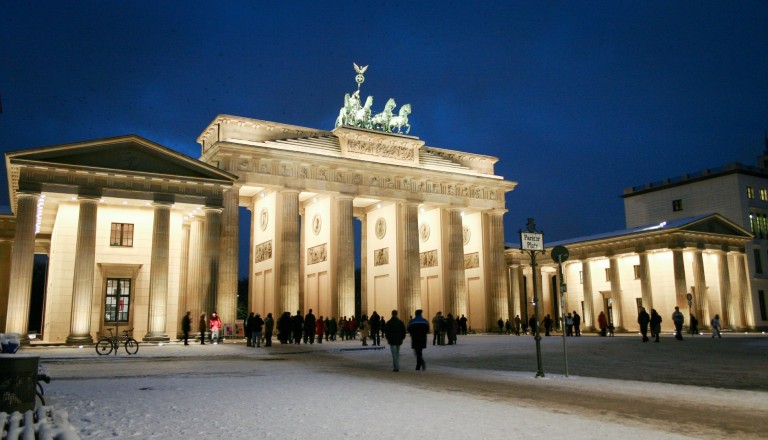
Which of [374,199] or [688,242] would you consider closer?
[374,199]

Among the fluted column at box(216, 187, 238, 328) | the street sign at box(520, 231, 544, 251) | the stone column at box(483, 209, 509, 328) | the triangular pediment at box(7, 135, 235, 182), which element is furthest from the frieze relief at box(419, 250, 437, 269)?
the street sign at box(520, 231, 544, 251)

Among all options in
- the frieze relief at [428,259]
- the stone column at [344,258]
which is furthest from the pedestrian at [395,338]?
the frieze relief at [428,259]

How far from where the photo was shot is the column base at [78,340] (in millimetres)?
27859

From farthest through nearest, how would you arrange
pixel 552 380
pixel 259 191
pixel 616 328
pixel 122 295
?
1. pixel 616 328
2. pixel 259 191
3. pixel 122 295
4. pixel 552 380

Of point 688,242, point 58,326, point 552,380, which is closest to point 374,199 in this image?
point 58,326

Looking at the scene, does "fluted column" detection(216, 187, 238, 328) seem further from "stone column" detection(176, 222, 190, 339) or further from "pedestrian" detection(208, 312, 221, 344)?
"pedestrian" detection(208, 312, 221, 344)

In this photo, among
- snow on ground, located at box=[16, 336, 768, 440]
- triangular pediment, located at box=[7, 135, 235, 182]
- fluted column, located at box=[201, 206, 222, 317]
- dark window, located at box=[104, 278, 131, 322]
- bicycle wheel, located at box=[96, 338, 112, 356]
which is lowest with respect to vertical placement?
snow on ground, located at box=[16, 336, 768, 440]

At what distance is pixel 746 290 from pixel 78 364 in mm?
55732

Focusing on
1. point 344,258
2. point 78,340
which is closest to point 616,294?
point 344,258

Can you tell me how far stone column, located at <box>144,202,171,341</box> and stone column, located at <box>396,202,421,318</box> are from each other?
20.5 metres

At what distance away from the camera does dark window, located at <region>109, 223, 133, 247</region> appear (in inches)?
1265

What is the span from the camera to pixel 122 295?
31969mm

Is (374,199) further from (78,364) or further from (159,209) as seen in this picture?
(78,364)

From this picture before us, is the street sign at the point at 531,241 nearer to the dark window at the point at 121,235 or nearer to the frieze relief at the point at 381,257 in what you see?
A: the dark window at the point at 121,235
